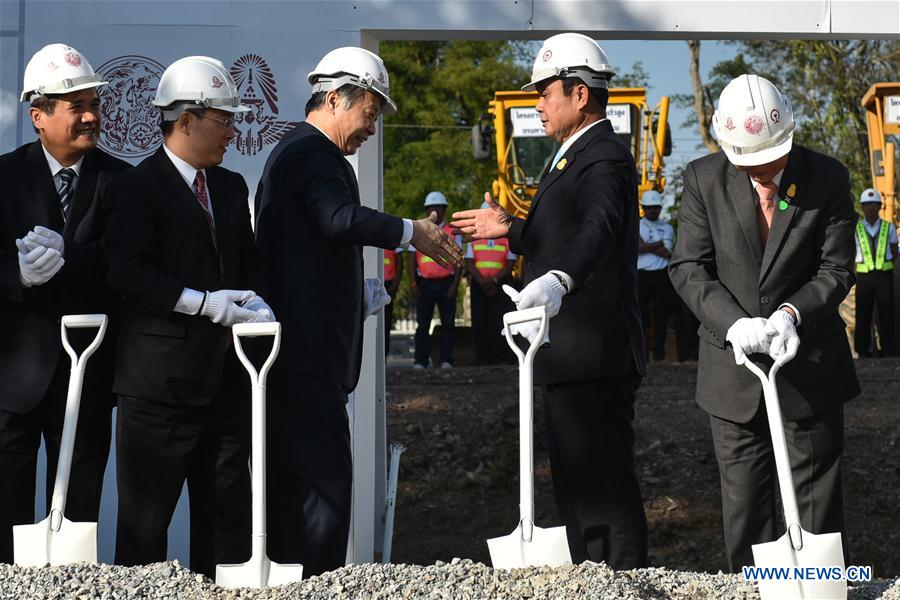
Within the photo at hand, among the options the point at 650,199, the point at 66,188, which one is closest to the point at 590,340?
the point at 66,188

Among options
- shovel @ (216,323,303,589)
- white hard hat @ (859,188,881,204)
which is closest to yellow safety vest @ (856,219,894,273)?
white hard hat @ (859,188,881,204)

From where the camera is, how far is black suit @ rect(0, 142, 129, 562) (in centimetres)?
404

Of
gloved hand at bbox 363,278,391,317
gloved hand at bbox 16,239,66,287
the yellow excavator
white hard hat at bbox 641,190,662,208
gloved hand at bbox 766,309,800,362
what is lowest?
gloved hand at bbox 766,309,800,362

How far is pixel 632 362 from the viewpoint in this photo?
401cm

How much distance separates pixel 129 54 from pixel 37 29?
1.26 feet

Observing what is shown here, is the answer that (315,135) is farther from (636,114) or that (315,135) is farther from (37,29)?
(636,114)

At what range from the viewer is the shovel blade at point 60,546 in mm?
3418

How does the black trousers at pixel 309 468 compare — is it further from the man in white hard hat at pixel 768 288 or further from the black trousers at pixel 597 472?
the man in white hard hat at pixel 768 288

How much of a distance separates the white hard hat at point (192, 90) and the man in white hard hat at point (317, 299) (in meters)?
0.25

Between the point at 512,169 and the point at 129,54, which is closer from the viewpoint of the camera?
the point at 129,54

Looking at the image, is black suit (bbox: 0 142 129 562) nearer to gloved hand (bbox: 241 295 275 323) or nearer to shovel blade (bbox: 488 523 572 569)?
gloved hand (bbox: 241 295 275 323)

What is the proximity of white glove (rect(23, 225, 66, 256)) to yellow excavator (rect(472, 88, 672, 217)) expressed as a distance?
964 cm

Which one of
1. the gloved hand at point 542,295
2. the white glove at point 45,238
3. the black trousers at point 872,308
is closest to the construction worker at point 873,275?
the black trousers at point 872,308

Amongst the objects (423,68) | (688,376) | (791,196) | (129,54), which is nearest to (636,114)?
(688,376)
